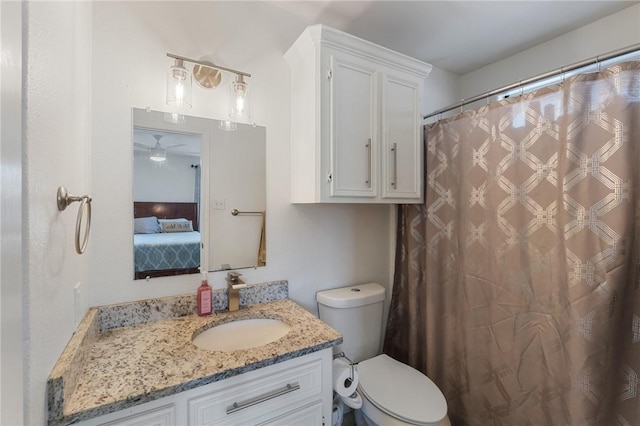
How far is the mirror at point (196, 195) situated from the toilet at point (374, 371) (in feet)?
1.70

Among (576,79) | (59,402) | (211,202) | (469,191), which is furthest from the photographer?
(469,191)

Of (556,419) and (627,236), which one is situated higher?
(627,236)

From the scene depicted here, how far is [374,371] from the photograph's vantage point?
4.87 feet

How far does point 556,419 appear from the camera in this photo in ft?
3.87

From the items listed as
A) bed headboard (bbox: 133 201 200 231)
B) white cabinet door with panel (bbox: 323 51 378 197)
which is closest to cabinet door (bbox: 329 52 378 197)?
white cabinet door with panel (bbox: 323 51 378 197)

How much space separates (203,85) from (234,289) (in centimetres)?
97

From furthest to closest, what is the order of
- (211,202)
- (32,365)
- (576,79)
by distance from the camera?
1. (211,202)
2. (576,79)
3. (32,365)

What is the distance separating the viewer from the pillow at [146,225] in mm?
1199

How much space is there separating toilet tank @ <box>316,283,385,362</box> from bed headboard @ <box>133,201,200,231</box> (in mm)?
797

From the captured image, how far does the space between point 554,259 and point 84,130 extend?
6.41 ft

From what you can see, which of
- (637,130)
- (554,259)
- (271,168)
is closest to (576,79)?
(637,130)

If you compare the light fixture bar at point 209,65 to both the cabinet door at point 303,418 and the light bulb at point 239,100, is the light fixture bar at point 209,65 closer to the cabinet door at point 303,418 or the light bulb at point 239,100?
the light bulb at point 239,100

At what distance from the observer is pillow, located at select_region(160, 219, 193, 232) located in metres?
1.25

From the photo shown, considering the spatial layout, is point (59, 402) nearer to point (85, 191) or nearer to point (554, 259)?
point (85, 191)
